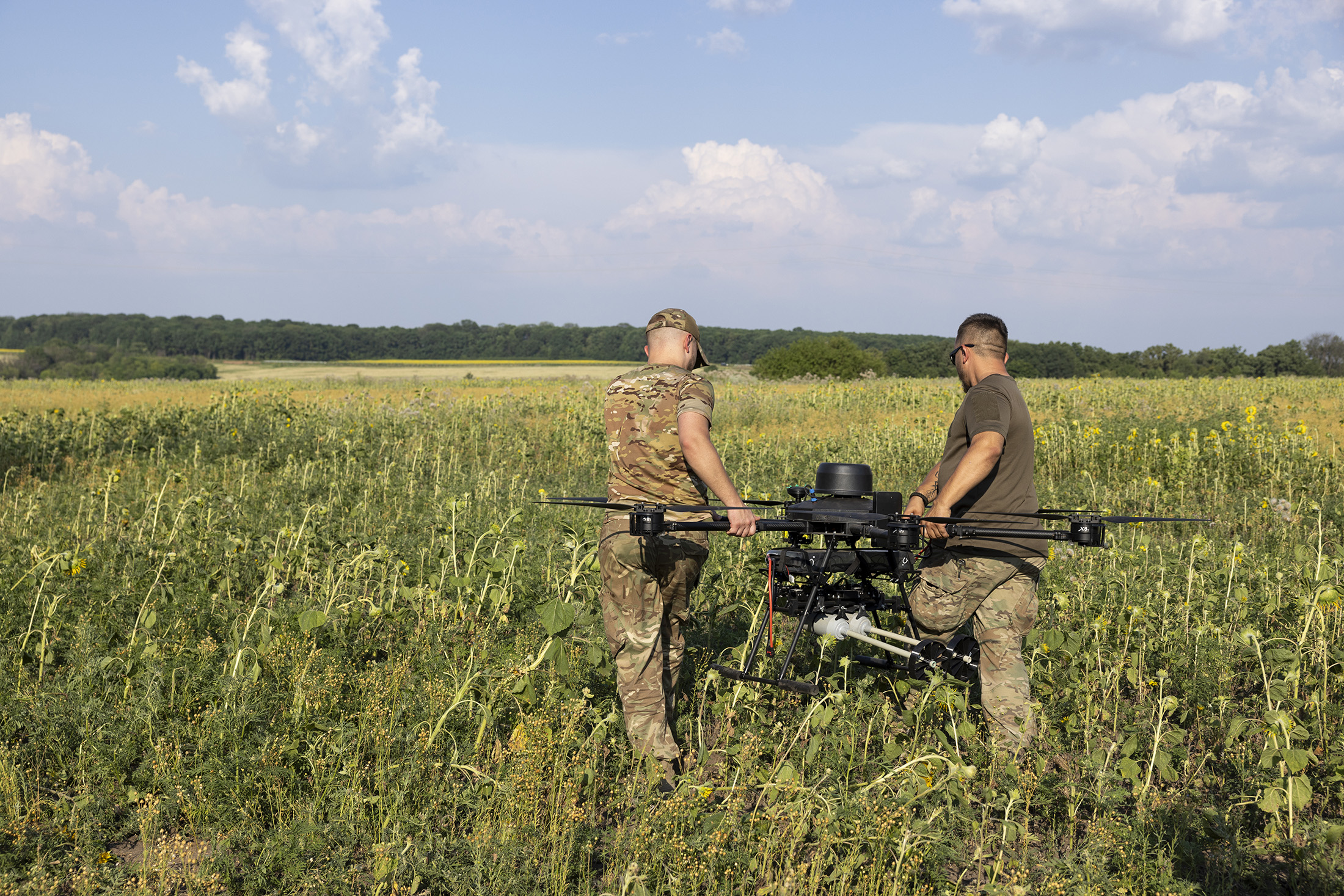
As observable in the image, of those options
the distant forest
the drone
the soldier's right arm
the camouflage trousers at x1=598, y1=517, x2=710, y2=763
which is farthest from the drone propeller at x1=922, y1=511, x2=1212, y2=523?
the distant forest

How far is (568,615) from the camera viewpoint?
384cm

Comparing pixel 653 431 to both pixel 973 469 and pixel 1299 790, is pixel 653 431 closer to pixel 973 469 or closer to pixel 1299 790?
pixel 973 469

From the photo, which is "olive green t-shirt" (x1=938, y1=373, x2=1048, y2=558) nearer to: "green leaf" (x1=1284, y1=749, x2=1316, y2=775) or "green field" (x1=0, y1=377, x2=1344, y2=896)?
"green field" (x1=0, y1=377, x2=1344, y2=896)

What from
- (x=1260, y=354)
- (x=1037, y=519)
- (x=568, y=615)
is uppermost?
(x=1260, y=354)

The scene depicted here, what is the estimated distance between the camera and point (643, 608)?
381cm

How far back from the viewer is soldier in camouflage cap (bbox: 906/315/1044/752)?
12.2ft

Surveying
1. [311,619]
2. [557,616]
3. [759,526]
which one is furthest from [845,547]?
[311,619]

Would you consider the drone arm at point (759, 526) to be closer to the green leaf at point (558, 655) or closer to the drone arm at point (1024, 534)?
the drone arm at point (1024, 534)

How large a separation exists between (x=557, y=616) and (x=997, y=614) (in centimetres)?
205

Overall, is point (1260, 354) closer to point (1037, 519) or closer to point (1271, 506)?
point (1271, 506)

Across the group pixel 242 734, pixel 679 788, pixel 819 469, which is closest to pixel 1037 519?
pixel 819 469

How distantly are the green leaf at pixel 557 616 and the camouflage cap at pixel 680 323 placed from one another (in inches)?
50.9

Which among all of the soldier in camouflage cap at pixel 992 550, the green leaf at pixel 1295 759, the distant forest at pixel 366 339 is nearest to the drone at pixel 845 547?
the soldier in camouflage cap at pixel 992 550

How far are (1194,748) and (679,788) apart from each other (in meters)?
2.89
